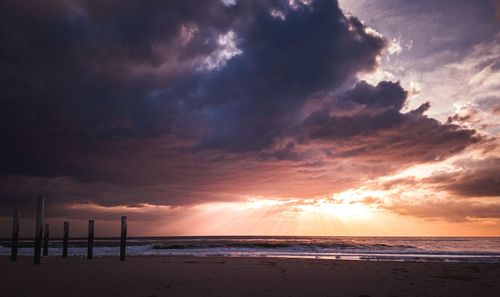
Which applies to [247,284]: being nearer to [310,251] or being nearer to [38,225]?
[38,225]

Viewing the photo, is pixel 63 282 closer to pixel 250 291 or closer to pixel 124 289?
pixel 124 289

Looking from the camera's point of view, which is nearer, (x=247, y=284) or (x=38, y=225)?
(x=247, y=284)

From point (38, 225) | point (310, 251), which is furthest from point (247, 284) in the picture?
point (310, 251)

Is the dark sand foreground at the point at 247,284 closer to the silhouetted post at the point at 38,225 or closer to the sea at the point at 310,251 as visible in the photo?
the silhouetted post at the point at 38,225

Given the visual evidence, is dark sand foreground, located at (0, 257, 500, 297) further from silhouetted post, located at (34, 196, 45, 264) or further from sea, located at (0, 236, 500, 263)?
sea, located at (0, 236, 500, 263)

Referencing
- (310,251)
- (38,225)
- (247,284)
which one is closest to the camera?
(247,284)

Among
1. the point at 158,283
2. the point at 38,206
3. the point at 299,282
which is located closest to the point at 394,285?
the point at 299,282

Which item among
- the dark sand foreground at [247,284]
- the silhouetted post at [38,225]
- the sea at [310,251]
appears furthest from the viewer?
the sea at [310,251]

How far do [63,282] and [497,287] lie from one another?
49.0ft

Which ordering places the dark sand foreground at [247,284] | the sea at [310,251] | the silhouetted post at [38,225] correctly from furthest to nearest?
the sea at [310,251] → the silhouetted post at [38,225] → the dark sand foreground at [247,284]

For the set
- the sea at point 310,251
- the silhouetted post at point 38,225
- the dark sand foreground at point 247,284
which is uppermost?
the silhouetted post at point 38,225

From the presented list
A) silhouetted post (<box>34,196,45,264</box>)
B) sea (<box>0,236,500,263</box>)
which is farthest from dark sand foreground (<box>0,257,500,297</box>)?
sea (<box>0,236,500,263</box>)

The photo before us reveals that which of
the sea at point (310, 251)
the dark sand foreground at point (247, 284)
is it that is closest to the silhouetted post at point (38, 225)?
A: the dark sand foreground at point (247, 284)

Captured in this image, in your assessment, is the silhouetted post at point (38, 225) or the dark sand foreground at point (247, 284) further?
the silhouetted post at point (38, 225)
